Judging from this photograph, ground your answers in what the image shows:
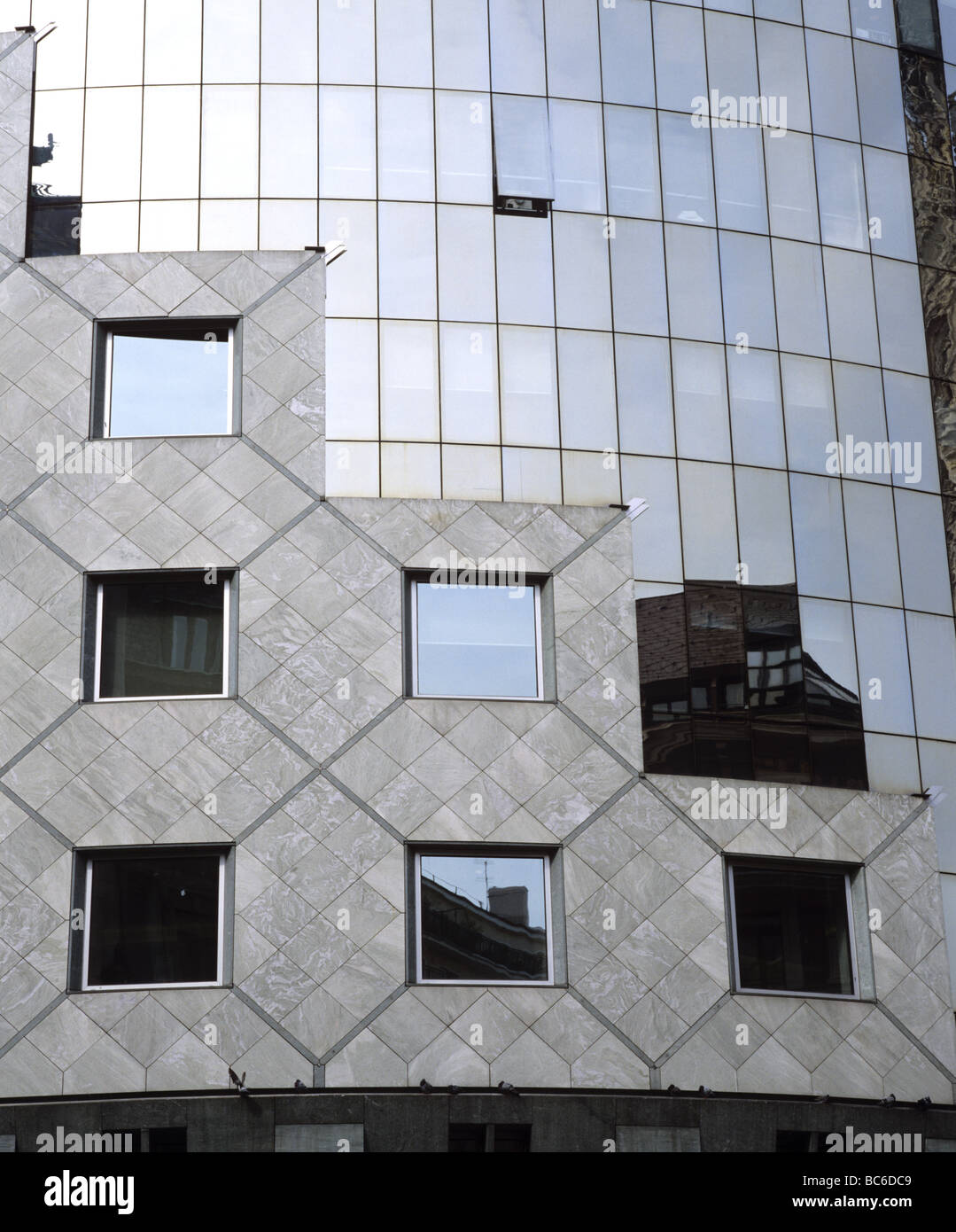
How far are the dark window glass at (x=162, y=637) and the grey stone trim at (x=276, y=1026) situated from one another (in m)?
4.74

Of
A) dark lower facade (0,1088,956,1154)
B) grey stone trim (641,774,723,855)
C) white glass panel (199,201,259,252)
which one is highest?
white glass panel (199,201,259,252)

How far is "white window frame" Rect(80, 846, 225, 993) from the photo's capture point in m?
24.0

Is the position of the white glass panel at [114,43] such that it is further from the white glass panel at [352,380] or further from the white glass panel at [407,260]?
the white glass panel at [352,380]

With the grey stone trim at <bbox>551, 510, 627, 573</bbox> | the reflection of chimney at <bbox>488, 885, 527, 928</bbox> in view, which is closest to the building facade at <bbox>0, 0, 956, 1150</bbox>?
the reflection of chimney at <bbox>488, 885, 527, 928</bbox>

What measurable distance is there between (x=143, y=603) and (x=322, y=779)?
4.22 metres

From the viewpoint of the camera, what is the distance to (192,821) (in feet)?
80.7

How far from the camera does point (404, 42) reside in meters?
28.8

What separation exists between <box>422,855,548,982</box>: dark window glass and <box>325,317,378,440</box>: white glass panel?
23.4 feet

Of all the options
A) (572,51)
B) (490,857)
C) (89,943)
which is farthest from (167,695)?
(572,51)

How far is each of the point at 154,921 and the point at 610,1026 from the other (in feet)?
23.1

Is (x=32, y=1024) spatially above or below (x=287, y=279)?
below

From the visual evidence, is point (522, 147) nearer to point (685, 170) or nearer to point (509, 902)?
point (685, 170)

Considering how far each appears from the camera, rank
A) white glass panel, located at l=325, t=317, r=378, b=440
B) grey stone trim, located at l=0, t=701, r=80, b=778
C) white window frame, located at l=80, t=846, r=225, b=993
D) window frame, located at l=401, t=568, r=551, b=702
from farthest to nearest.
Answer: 1. white glass panel, located at l=325, t=317, r=378, b=440
2. window frame, located at l=401, t=568, r=551, b=702
3. grey stone trim, located at l=0, t=701, r=80, b=778
4. white window frame, located at l=80, t=846, r=225, b=993

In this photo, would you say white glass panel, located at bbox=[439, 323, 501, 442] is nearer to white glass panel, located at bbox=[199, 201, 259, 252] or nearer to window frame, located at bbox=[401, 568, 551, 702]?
window frame, located at bbox=[401, 568, 551, 702]
